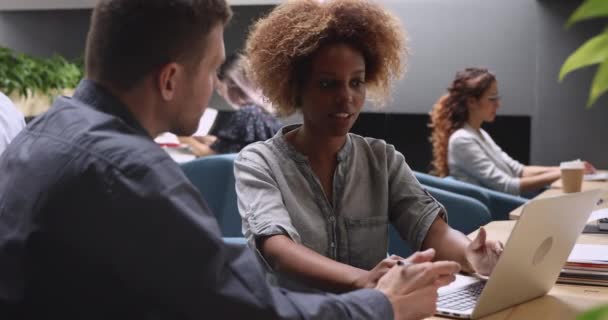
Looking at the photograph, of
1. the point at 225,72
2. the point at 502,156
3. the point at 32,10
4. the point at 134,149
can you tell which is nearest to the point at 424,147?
the point at 502,156

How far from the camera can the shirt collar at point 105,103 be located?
3.86 feet

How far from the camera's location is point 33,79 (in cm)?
462

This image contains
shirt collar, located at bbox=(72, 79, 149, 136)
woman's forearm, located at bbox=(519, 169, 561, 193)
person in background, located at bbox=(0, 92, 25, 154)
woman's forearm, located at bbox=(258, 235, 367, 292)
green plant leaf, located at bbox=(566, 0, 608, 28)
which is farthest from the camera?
woman's forearm, located at bbox=(519, 169, 561, 193)

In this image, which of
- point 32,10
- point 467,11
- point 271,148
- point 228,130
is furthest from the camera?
point 32,10

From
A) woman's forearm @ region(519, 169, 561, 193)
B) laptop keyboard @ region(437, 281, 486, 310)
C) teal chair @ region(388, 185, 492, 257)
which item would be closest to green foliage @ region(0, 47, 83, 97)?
teal chair @ region(388, 185, 492, 257)

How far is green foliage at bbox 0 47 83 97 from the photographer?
4.42 meters

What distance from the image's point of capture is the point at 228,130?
4348mm

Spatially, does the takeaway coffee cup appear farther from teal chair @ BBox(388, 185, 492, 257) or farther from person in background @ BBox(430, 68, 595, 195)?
person in background @ BBox(430, 68, 595, 195)

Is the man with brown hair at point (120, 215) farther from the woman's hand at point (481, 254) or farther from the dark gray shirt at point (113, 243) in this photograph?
the woman's hand at point (481, 254)

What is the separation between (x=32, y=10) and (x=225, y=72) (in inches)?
66.9

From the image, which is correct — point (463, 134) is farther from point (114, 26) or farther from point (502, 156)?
point (114, 26)

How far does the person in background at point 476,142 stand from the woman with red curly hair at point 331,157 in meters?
2.43

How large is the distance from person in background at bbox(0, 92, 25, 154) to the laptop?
1247 mm

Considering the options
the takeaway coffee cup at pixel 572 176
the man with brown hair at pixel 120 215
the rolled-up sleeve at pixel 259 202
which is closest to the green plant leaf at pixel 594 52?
the man with brown hair at pixel 120 215
